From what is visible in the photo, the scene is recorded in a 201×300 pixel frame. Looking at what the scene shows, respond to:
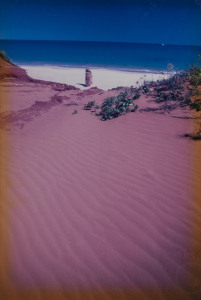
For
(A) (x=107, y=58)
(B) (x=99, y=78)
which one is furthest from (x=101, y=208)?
(A) (x=107, y=58)

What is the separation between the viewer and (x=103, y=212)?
2758 mm

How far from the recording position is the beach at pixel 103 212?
79.5 inches

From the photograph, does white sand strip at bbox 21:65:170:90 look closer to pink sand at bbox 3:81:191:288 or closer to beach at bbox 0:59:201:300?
beach at bbox 0:59:201:300

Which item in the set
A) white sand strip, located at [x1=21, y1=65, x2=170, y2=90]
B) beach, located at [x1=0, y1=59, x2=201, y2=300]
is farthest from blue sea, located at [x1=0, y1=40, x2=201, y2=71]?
beach, located at [x1=0, y1=59, x2=201, y2=300]

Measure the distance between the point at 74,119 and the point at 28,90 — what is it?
4382 millimetres

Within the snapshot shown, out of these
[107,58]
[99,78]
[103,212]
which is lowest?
[103,212]

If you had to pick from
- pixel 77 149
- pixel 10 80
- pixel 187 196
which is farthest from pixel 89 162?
pixel 10 80

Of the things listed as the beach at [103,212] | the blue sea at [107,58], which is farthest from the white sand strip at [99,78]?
the beach at [103,212]

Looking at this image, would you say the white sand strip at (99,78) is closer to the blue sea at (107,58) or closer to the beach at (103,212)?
the blue sea at (107,58)

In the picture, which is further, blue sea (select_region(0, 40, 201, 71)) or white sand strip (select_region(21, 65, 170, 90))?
blue sea (select_region(0, 40, 201, 71))

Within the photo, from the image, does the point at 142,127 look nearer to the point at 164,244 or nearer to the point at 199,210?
the point at 199,210

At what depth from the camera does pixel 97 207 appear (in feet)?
9.32

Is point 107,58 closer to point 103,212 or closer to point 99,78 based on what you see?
point 99,78

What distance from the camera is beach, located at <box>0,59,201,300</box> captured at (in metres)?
2.02
